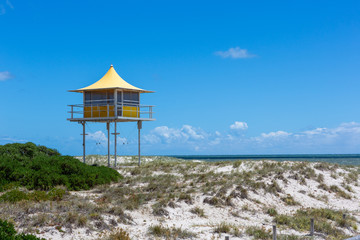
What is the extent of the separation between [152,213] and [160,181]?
21.8 feet

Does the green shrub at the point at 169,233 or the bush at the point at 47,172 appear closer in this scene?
the green shrub at the point at 169,233

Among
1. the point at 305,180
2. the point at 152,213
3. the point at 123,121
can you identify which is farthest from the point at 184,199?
the point at 123,121

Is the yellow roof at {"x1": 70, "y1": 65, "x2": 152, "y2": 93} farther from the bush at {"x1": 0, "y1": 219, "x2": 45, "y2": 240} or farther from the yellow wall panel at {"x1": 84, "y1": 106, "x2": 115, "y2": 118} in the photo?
the bush at {"x1": 0, "y1": 219, "x2": 45, "y2": 240}

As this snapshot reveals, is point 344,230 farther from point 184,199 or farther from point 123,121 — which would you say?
point 123,121

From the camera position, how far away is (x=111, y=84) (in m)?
32.6

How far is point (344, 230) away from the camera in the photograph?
17.9m

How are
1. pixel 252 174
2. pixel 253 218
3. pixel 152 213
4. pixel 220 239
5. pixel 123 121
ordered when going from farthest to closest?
1. pixel 123 121
2. pixel 252 174
3. pixel 253 218
4. pixel 152 213
5. pixel 220 239

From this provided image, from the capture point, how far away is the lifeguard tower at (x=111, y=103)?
31641 mm

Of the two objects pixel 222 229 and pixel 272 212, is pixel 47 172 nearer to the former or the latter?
pixel 222 229

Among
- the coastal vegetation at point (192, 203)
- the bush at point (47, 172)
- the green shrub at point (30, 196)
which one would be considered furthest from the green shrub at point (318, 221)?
the bush at point (47, 172)

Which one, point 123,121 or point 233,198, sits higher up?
point 123,121

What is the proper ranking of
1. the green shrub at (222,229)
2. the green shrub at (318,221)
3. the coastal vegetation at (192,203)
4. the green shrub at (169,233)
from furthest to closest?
the green shrub at (318,221) < the green shrub at (222,229) < the coastal vegetation at (192,203) < the green shrub at (169,233)

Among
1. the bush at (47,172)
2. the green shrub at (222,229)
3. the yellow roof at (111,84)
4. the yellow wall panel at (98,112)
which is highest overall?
the yellow roof at (111,84)

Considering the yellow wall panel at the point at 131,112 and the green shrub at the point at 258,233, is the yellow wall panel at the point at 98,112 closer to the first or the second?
the yellow wall panel at the point at 131,112
